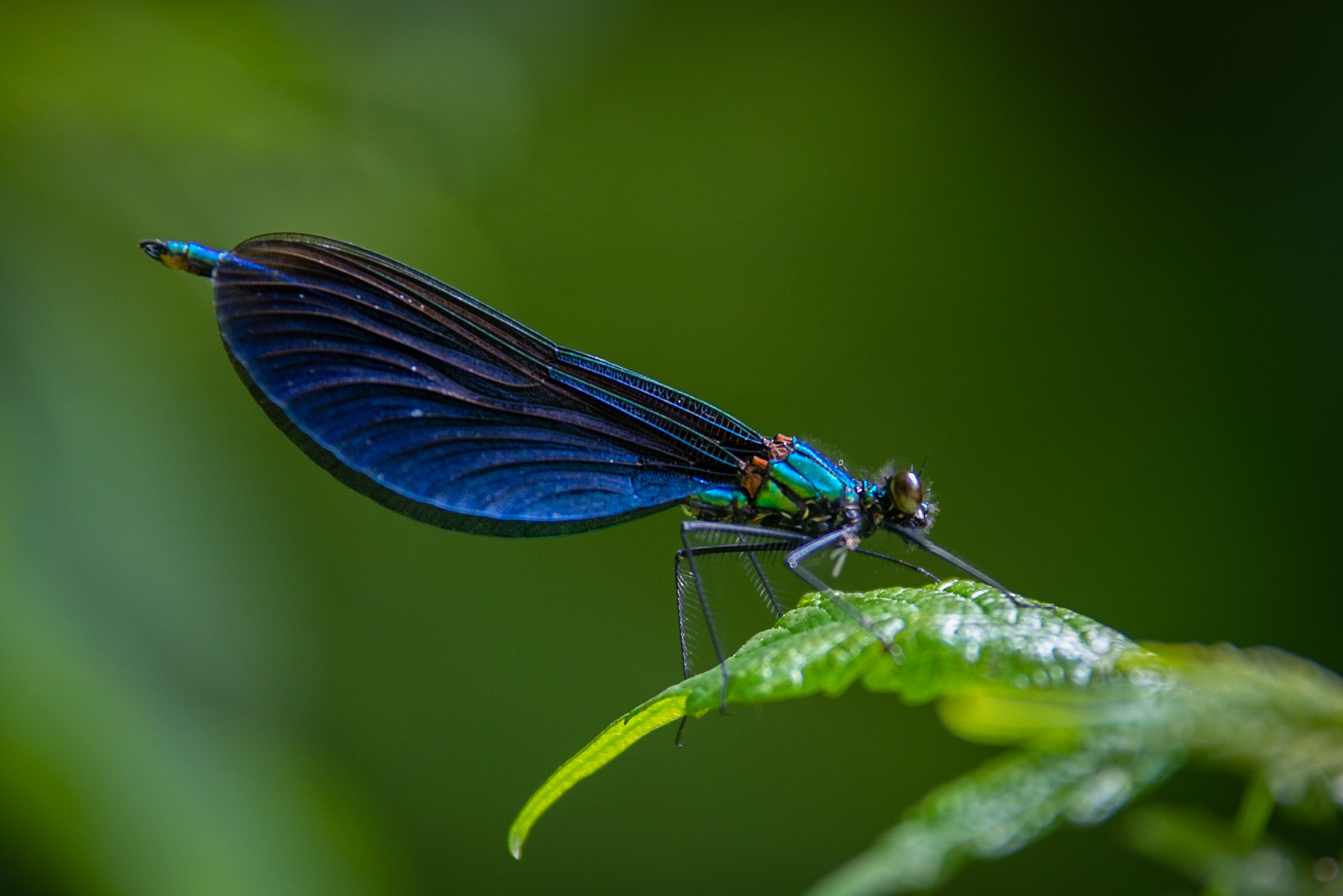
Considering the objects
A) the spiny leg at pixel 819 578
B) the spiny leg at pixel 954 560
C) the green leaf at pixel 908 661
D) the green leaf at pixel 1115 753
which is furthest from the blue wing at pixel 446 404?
the green leaf at pixel 1115 753

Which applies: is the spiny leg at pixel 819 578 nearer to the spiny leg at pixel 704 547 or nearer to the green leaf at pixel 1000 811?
the spiny leg at pixel 704 547

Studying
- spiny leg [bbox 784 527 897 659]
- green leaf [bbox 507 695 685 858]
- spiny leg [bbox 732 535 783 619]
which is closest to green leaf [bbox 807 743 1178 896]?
spiny leg [bbox 784 527 897 659]

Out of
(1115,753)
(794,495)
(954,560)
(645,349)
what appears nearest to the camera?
(1115,753)

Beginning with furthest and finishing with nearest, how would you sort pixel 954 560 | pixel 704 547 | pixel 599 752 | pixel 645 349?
pixel 645 349 → pixel 704 547 → pixel 954 560 → pixel 599 752

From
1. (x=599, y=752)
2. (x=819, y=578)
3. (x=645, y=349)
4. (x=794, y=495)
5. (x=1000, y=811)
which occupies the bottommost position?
(x=599, y=752)

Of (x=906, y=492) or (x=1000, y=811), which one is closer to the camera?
(x=1000, y=811)

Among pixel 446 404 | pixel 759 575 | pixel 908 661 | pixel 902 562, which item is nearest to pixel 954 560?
pixel 902 562

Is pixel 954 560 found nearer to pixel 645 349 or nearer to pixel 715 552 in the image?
pixel 715 552
